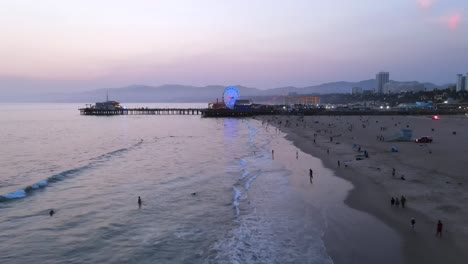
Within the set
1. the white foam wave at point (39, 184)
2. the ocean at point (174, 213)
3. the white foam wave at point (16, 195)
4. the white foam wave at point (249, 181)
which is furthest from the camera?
the white foam wave at point (39, 184)

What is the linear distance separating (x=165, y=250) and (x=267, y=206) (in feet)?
22.5

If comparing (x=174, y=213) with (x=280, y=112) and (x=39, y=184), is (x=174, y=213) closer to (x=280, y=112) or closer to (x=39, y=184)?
(x=39, y=184)

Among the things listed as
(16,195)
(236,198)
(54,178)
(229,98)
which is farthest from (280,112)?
(16,195)

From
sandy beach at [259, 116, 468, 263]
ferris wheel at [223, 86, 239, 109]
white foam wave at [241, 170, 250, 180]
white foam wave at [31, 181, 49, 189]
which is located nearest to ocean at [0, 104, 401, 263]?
white foam wave at [31, 181, 49, 189]

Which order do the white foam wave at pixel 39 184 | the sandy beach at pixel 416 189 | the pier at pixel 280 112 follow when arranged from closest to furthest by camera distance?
the sandy beach at pixel 416 189, the white foam wave at pixel 39 184, the pier at pixel 280 112

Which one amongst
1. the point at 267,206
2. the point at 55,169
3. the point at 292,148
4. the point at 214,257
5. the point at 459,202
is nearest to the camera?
the point at 214,257

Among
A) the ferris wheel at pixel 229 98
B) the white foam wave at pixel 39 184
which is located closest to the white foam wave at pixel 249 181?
the white foam wave at pixel 39 184

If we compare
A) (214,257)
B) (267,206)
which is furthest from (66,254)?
(267,206)

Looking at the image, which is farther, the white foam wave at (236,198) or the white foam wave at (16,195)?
the white foam wave at (16,195)

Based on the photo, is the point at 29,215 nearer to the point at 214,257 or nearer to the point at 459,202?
the point at 214,257

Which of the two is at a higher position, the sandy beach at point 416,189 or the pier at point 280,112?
the pier at point 280,112

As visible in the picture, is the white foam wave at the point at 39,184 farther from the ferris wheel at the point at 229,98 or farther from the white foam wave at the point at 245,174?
the ferris wheel at the point at 229,98

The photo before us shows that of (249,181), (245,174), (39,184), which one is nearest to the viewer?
(39,184)

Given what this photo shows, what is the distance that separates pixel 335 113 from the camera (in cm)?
10700
